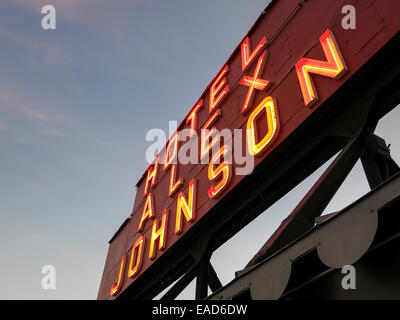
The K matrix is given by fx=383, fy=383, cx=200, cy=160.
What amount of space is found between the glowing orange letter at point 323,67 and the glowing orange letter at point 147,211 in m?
5.55

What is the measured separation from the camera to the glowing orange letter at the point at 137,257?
9172 millimetres

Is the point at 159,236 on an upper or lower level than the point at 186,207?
lower

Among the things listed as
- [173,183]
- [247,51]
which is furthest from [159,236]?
[247,51]

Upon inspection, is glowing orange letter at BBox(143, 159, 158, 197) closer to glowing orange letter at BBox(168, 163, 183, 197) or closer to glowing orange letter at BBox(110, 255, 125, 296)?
glowing orange letter at BBox(168, 163, 183, 197)

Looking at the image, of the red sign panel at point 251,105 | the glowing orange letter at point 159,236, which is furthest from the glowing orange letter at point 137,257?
the glowing orange letter at point 159,236

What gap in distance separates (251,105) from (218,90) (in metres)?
2.04

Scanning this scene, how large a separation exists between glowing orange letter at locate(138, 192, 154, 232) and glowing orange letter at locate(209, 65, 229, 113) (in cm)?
306

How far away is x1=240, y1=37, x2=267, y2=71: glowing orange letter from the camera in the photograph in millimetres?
7773

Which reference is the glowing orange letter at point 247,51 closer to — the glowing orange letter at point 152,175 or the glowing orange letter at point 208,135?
the glowing orange letter at point 208,135

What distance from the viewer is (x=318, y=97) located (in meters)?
5.45

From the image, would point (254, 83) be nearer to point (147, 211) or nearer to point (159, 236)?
point (159, 236)

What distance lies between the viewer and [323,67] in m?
5.52
